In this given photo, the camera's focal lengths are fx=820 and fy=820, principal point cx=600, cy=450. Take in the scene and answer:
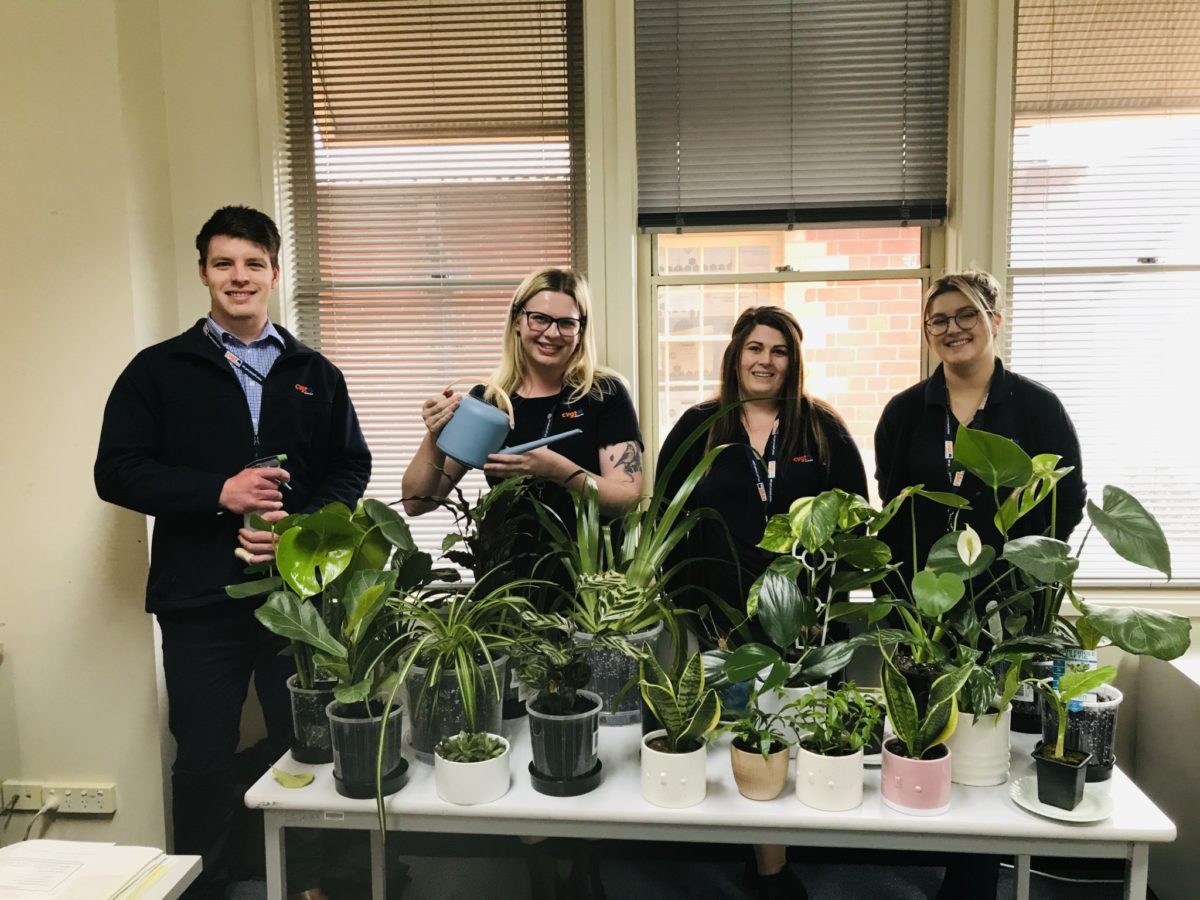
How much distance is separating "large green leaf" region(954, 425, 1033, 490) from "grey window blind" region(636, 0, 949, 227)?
56.0 inches

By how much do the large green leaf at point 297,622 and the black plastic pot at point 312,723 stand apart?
12 centimetres

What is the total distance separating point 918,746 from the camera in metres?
1.37

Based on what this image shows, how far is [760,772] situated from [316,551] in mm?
858

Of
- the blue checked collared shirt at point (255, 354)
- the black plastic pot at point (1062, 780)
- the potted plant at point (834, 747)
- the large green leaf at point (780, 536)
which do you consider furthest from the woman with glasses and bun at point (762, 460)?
the blue checked collared shirt at point (255, 354)

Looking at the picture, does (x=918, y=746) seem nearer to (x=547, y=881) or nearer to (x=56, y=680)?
(x=547, y=881)

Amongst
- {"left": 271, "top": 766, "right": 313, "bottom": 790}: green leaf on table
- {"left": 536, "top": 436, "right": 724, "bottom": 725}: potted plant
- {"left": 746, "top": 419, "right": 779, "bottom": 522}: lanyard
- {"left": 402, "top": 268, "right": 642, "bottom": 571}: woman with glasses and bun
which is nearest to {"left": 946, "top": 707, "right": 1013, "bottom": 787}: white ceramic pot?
{"left": 536, "top": 436, "right": 724, "bottom": 725}: potted plant

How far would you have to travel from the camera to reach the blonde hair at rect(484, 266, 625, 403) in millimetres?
2102

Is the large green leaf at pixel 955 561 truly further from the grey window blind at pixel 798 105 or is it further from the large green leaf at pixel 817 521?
the grey window blind at pixel 798 105

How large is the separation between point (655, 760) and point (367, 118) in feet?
7.52

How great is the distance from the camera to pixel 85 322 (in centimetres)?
239

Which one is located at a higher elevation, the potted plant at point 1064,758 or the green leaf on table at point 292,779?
the potted plant at point 1064,758

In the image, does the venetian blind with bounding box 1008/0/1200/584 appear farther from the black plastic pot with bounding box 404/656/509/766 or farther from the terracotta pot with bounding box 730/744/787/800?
the black plastic pot with bounding box 404/656/509/766

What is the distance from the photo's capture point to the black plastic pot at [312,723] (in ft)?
4.95

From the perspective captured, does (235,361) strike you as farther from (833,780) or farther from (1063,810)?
(1063,810)
